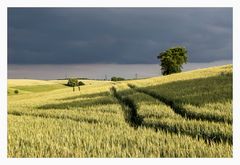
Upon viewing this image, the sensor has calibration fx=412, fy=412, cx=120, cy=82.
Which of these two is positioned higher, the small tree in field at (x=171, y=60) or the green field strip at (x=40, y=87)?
the small tree in field at (x=171, y=60)

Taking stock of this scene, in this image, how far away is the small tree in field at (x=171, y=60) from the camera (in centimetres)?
8744

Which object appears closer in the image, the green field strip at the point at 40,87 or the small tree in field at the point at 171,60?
the green field strip at the point at 40,87

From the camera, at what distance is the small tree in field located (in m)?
87.4

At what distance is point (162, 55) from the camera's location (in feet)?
293

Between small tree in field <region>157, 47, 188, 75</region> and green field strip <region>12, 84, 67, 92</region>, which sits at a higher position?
small tree in field <region>157, 47, 188, 75</region>

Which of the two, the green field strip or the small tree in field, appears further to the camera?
the small tree in field

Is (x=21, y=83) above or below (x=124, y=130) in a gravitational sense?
above

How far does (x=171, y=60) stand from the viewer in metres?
87.4
